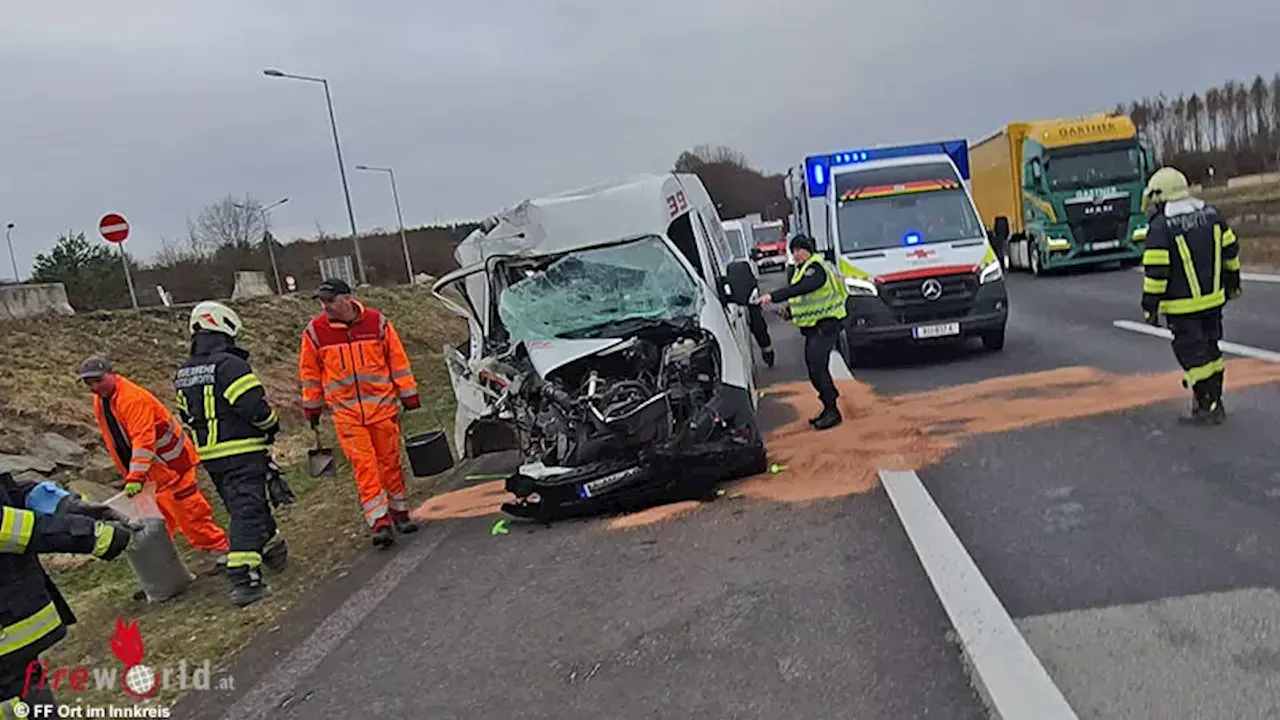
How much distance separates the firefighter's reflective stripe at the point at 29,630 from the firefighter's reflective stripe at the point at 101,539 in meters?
0.26

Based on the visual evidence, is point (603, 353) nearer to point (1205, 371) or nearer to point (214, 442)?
point (214, 442)

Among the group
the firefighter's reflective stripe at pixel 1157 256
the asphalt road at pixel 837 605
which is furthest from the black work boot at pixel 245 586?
the firefighter's reflective stripe at pixel 1157 256

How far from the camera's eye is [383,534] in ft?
22.3

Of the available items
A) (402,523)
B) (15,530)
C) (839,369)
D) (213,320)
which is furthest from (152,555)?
(839,369)

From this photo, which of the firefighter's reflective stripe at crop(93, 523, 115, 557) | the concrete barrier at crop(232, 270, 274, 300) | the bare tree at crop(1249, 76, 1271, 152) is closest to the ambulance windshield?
the firefighter's reflective stripe at crop(93, 523, 115, 557)

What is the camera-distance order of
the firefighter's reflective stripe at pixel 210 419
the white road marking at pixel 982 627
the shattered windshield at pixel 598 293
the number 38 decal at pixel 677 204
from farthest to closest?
the number 38 decal at pixel 677 204, the shattered windshield at pixel 598 293, the firefighter's reflective stripe at pixel 210 419, the white road marking at pixel 982 627

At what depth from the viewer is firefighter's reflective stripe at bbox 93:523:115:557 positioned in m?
3.79

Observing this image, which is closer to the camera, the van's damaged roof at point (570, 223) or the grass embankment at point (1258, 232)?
the van's damaged roof at point (570, 223)

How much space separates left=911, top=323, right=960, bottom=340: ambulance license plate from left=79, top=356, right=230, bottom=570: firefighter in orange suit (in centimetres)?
738

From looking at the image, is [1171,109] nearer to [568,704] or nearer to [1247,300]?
[1247,300]

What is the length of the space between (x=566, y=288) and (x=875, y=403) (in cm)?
321

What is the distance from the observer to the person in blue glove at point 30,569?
11.7 feet

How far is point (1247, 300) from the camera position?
13.6m

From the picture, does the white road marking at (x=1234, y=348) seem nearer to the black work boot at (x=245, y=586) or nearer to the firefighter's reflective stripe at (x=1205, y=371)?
the firefighter's reflective stripe at (x=1205, y=371)
